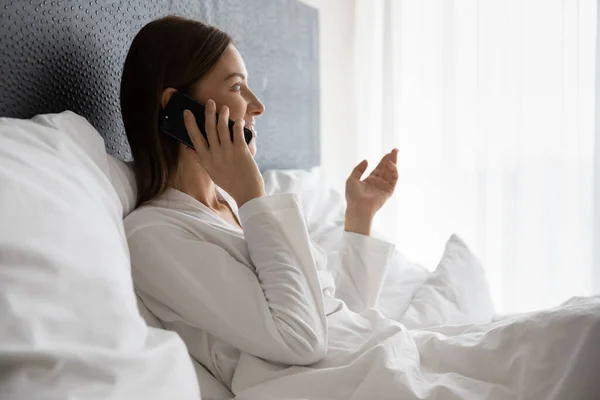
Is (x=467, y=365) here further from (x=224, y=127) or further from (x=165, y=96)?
(x=165, y=96)

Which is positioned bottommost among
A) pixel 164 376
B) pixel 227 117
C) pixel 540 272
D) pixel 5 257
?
pixel 540 272

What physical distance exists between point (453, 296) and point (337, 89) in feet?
4.37

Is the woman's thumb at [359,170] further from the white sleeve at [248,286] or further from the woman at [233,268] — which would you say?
the white sleeve at [248,286]

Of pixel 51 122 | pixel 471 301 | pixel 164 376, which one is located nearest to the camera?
pixel 164 376

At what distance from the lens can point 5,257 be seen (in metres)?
0.58

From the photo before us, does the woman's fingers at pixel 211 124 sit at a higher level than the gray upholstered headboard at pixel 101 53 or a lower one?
lower

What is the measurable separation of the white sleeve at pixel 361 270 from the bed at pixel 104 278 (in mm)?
102

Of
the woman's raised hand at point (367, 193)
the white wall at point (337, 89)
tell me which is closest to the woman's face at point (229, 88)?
the woman's raised hand at point (367, 193)

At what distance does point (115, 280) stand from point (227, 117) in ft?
1.60

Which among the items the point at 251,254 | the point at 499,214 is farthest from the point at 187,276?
the point at 499,214

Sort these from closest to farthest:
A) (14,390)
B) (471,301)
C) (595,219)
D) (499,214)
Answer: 1. (14,390)
2. (471,301)
3. (595,219)
4. (499,214)

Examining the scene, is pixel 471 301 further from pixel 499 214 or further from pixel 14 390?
pixel 14 390

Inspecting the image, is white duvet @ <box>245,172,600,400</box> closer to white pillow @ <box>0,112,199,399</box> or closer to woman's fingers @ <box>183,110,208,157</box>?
white pillow @ <box>0,112,199,399</box>

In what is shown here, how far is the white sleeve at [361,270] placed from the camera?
4.45ft
